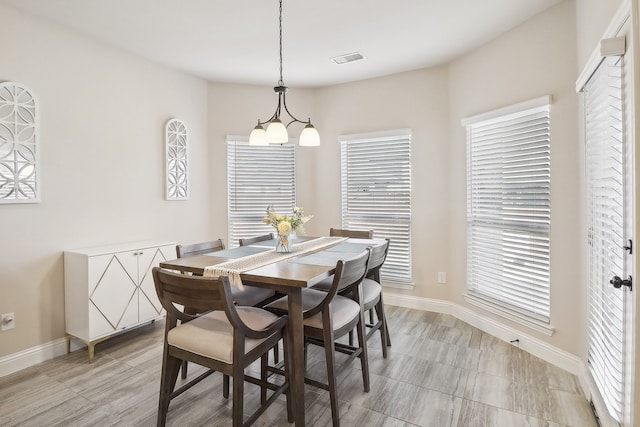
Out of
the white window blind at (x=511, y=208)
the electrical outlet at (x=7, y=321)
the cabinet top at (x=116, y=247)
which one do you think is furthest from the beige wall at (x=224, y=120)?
the white window blind at (x=511, y=208)

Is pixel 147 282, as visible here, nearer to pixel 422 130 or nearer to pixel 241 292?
pixel 241 292

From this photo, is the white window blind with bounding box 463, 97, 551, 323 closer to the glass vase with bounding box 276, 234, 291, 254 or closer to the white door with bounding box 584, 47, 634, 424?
the white door with bounding box 584, 47, 634, 424

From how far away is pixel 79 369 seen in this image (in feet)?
9.09

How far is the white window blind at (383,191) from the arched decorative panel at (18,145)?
312cm

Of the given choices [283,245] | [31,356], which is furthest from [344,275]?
[31,356]

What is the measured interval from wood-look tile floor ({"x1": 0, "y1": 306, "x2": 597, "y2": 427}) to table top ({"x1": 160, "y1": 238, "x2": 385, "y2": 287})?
0.88 meters

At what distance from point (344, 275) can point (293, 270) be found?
1.02 ft

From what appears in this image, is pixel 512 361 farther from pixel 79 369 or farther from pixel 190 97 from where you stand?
pixel 190 97

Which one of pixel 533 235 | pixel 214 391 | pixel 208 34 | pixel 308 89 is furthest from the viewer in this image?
pixel 308 89

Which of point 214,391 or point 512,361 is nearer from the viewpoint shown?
point 214,391

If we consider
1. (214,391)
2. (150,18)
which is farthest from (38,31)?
(214,391)

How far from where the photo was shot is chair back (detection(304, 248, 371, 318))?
2016mm

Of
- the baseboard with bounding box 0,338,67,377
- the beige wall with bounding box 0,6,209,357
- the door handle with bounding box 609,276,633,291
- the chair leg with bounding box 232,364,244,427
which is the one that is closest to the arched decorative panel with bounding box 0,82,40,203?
the beige wall with bounding box 0,6,209,357

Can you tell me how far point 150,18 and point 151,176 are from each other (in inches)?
61.9
